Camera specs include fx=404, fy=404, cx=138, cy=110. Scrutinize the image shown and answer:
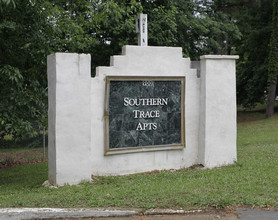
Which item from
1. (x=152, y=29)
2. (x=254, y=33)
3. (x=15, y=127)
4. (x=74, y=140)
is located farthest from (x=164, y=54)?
(x=254, y=33)

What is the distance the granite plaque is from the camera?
8156 millimetres

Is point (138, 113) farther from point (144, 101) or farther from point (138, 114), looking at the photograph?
point (144, 101)

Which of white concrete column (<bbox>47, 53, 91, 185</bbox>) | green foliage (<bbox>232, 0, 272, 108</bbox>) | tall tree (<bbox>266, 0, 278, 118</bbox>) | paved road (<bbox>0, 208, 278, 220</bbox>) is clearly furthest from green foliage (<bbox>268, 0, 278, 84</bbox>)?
paved road (<bbox>0, 208, 278, 220</bbox>)

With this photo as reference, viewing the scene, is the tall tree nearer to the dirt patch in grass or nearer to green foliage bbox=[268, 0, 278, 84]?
green foliage bbox=[268, 0, 278, 84]

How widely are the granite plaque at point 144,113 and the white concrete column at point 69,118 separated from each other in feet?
1.72

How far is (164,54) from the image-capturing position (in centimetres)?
859

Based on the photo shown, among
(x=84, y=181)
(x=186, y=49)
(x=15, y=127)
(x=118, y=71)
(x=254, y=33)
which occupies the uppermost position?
(x=254, y=33)

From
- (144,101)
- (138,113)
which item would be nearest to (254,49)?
(144,101)

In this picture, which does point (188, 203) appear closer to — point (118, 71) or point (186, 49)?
point (118, 71)

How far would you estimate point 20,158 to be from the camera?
51.7 feet

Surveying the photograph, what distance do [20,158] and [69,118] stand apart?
29.3ft

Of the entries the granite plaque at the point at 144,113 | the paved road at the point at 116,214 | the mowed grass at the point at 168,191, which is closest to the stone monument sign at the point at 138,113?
the granite plaque at the point at 144,113

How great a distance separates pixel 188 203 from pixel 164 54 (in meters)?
3.60

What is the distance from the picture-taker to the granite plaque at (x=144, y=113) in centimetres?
816
